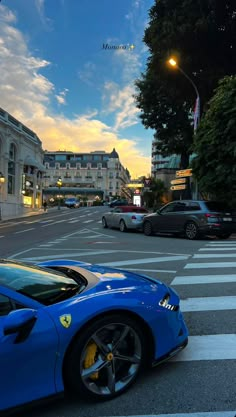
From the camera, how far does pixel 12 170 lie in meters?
42.7

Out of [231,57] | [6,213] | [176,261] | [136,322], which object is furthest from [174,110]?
[136,322]

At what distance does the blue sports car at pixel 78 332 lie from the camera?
2.74 meters

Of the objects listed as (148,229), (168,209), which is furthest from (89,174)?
(168,209)

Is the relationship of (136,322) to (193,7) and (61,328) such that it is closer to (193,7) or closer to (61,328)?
(61,328)

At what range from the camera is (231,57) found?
25.5 meters

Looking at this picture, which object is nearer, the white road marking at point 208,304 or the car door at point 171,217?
the white road marking at point 208,304

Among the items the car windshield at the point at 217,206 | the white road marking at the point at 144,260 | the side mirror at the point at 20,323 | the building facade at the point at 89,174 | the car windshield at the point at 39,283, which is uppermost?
the building facade at the point at 89,174

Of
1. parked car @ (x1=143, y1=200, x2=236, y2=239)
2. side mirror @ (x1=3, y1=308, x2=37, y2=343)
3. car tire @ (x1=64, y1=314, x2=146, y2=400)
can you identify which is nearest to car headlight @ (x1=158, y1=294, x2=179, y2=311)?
car tire @ (x1=64, y1=314, x2=146, y2=400)

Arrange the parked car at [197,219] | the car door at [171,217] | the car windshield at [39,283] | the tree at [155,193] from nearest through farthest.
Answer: the car windshield at [39,283] < the parked car at [197,219] < the car door at [171,217] < the tree at [155,193]

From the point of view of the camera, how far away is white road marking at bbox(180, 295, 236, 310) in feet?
18.6

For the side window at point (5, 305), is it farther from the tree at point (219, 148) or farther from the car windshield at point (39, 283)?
the tree at point (219, 148)

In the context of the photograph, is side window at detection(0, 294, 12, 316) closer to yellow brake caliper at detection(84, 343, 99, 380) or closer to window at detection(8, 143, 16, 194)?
yellow brake caliper at detection(84, 343, 99, 380)

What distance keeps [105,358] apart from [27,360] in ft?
2.42

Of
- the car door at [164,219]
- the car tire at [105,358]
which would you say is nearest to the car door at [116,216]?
the car door at [164,219]
